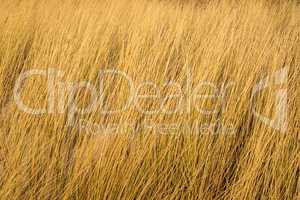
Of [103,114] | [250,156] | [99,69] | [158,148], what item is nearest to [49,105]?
[103,114]

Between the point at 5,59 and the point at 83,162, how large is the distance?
1154mm

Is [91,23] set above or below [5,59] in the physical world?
above

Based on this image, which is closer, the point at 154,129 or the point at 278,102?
the point at 154,129

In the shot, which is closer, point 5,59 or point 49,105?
point 49,105

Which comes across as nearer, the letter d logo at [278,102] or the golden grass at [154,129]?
the golden grass at [154,129]

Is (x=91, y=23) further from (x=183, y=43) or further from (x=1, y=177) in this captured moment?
(x=1, y=177)

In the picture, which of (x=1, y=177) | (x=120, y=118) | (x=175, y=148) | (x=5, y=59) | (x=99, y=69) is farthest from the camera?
(x=5, y=59)

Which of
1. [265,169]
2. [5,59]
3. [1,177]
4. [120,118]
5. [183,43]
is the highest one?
[183,43]

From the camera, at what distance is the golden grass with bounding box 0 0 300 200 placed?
1529mm

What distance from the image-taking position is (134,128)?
1715 millimetres

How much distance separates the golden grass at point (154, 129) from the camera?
1529 mm

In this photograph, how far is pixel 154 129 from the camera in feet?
5.47

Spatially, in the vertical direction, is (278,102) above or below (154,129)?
Result: above

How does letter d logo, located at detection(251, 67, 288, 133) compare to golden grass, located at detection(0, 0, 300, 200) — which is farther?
letter d logo, located at detection(251, 67, 288, 133)
